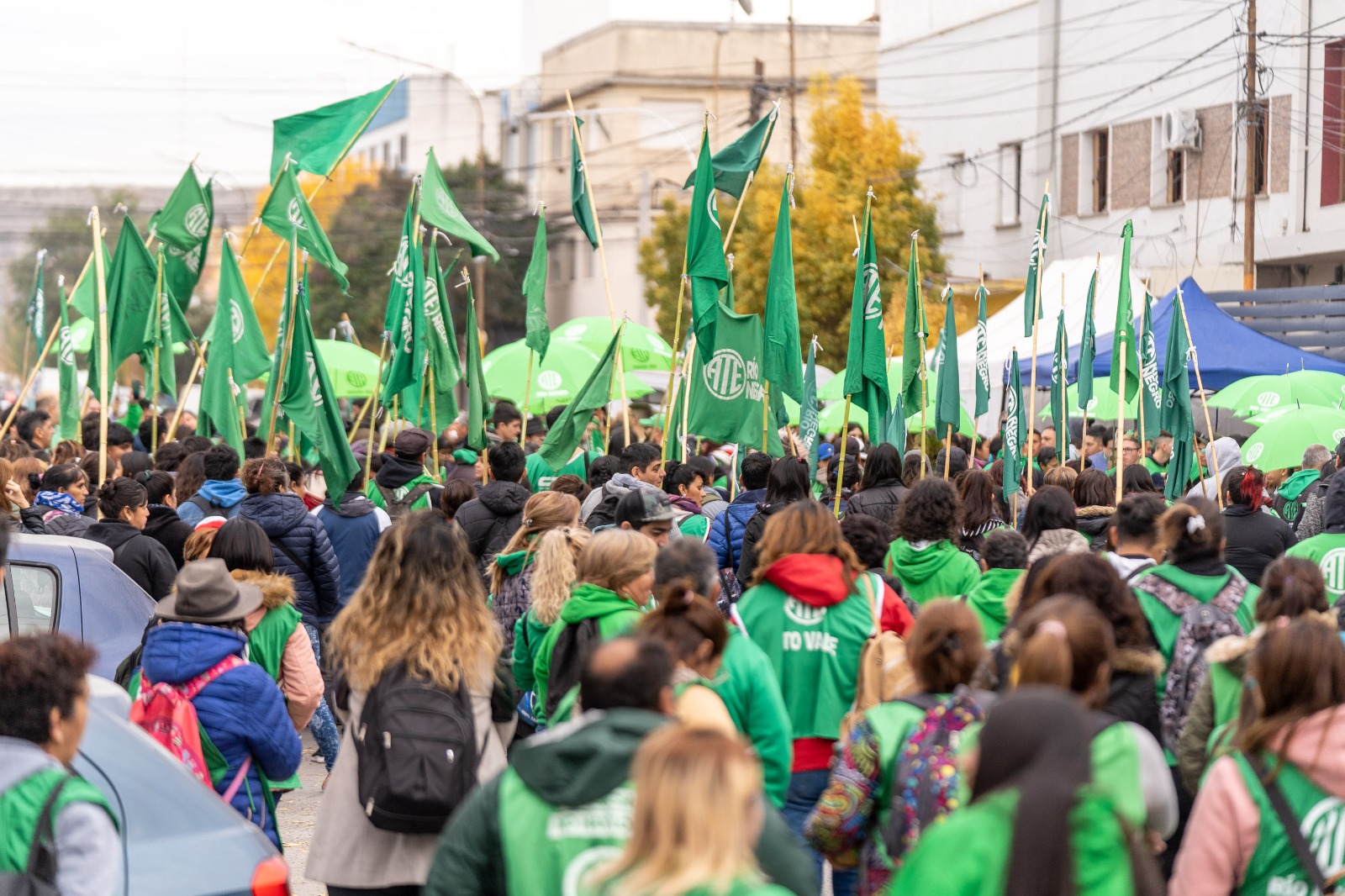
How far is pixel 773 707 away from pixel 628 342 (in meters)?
15.1

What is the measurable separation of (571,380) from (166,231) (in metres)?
5.86

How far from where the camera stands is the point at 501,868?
335 cm

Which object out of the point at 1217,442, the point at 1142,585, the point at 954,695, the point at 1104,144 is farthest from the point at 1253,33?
the point at 954,695

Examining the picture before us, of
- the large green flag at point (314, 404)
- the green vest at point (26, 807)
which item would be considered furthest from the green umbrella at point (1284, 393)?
the green vest at point (26, 807)

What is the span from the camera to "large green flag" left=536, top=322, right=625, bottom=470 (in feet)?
38.2

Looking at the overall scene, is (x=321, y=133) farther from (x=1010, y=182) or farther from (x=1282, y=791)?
(x=1010, y=182)

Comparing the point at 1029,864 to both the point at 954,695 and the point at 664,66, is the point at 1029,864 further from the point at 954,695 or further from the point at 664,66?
the point at 664,66

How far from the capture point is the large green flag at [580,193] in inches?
492

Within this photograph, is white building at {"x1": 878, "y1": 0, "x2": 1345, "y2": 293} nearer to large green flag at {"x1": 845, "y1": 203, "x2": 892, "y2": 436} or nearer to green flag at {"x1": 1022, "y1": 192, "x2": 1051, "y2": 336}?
green flag at {"x1": 1022, "y1": 192, "x2": 1051, "y2": 336}

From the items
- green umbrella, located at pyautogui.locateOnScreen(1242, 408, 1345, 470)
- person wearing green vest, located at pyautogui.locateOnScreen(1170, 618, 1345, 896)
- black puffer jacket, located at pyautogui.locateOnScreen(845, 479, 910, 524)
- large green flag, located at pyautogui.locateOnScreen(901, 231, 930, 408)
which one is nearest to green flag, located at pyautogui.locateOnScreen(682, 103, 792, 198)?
large green flag, located at pyautogui.locateOnScreen(901, 231, 930, 408)

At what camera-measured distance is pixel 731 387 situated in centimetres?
1141

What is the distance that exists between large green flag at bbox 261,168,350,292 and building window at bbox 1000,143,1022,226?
24.9m

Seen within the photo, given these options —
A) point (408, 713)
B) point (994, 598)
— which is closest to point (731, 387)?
point (994, 598)

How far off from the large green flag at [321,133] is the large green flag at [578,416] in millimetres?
3662
